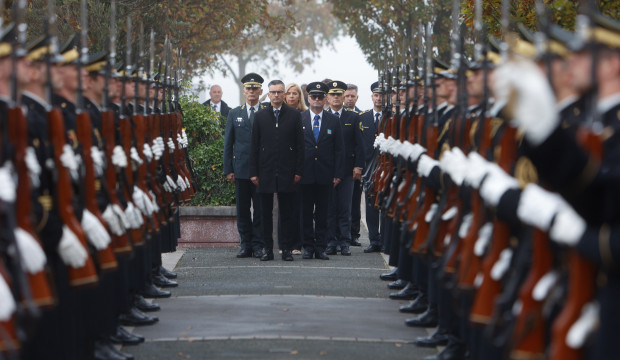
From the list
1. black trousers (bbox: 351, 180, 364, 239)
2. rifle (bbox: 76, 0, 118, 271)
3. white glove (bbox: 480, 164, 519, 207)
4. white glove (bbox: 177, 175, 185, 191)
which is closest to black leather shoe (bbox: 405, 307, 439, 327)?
rifle (bbox: 76, 0, 118, 271)

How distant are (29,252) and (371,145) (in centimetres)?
995

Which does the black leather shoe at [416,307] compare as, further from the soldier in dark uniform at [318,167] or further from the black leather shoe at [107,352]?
the soldier in dark uniform at [318,167]

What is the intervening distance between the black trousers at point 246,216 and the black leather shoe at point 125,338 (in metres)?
5.60

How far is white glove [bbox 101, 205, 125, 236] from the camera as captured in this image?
756 cm

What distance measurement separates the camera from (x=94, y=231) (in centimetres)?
678

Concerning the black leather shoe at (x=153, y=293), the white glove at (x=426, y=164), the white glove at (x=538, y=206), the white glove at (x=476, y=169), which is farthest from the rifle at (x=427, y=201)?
the white glove at (x=538, y=206)

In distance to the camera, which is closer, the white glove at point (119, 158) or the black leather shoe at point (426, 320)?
the white glove at point (119, 158)

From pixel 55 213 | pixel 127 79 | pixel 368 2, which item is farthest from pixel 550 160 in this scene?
pixel 368 2

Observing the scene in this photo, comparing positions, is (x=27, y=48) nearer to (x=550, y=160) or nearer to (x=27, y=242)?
(x=27, y=242)

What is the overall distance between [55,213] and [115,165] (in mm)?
1953

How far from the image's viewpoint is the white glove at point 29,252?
5228mm

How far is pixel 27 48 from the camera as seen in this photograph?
681cm

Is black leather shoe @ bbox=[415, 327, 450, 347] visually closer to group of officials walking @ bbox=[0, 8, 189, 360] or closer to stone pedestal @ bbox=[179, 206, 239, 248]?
group of officials walking @ bbox=[0, 8, 189, 360]

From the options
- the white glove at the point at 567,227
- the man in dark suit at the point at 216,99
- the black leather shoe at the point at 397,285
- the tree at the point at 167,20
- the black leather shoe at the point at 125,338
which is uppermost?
the tree at the point at 167,20
